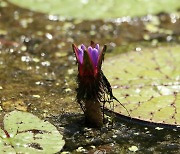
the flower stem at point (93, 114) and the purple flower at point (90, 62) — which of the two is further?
the flower stem at point (93, 114)

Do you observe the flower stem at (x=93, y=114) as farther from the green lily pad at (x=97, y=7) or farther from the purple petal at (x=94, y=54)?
the green lily pad at (x=97, y=7)

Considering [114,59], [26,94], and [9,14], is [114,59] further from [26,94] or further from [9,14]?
[9,14]

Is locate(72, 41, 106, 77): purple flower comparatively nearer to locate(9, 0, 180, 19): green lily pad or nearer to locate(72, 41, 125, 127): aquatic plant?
locate(72, 41, 125, 127): aquatic plant

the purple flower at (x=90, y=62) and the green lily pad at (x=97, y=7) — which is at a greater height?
the green lily pad at (x=97, y=7)

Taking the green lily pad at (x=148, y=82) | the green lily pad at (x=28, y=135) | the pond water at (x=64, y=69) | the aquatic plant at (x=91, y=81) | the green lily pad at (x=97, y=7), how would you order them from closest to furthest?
the green lily pad at (x=28, y=135)
the aquatic plant at (x=91, y=81)
the pond water at (x=64, y=69)
the green lily pad at (x=148, y=82)
the green lily pad at (x=97, y=7)

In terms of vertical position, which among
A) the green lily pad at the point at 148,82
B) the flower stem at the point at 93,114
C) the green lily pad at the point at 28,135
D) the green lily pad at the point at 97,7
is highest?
the green lily pad at the point at 97,7

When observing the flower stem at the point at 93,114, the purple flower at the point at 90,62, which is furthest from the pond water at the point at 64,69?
the purple flower at the point at 90,62

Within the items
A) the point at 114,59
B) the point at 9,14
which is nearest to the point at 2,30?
the point at 9,14
